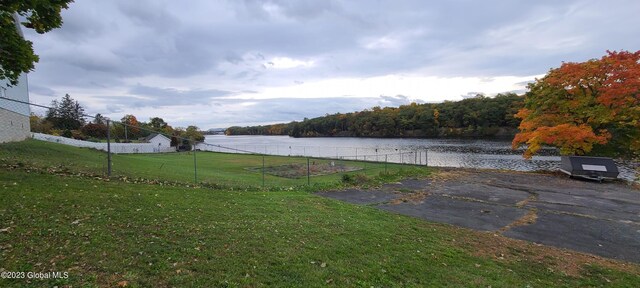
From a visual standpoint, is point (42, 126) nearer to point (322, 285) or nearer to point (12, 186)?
point (12, 186)

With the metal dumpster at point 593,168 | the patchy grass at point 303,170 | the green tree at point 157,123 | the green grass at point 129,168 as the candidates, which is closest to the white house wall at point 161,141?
the green tree at point 157,123

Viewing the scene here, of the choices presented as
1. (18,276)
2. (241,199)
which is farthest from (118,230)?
(241,199)

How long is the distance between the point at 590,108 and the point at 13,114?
40.3 m

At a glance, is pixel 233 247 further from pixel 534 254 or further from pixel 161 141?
pixel 161 141

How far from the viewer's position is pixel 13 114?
1969cm

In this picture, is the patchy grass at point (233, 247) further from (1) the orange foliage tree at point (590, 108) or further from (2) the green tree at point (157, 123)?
(2) the green tree at point (157, 123)

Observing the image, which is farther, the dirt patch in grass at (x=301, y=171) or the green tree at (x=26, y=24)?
the dirt patch in grass at (x=301, y=171)

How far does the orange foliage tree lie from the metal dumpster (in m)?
2.58

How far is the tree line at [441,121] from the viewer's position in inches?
3583

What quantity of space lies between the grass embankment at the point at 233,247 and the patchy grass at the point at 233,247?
2cm

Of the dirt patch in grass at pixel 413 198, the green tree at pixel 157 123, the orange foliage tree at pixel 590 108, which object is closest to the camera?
the dirt patch in grass at pixel 413 198

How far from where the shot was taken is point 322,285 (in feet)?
15.7

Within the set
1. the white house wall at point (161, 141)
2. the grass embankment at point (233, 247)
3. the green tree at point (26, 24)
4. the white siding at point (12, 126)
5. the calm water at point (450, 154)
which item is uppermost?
the green tree at point (26, 24)

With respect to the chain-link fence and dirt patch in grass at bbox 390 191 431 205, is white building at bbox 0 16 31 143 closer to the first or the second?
the chain-link fence
